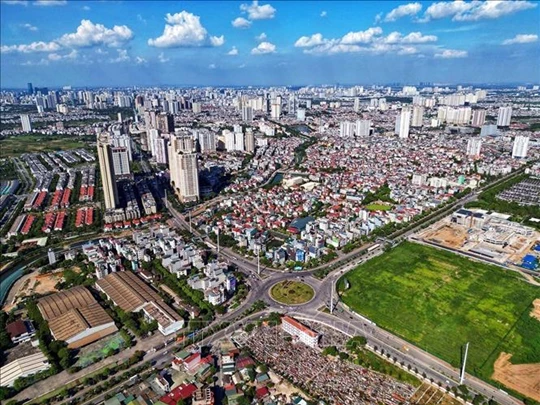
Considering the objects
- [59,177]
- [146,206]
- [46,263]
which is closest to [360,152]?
[146,206]

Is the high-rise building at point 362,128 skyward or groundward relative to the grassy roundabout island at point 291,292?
skyward

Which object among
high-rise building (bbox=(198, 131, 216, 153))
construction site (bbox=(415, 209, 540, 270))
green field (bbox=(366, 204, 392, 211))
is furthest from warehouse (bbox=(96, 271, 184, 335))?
high-rise building (bbox=(198, 131, 216, 153))

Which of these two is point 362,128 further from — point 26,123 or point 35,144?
point 26,123

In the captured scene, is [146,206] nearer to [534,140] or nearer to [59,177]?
[59,177]

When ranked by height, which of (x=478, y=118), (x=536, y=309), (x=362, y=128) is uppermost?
(x=478, y=118)

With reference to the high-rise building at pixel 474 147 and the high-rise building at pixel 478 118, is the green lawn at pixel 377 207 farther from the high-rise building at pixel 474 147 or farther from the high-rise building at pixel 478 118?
the high-rise building at pixel 478 118

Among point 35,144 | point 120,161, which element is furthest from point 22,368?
point 35,144

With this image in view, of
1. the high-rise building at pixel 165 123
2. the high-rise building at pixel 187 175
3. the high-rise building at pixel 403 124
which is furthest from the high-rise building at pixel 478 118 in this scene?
the high-rise building at pixel 187 175
